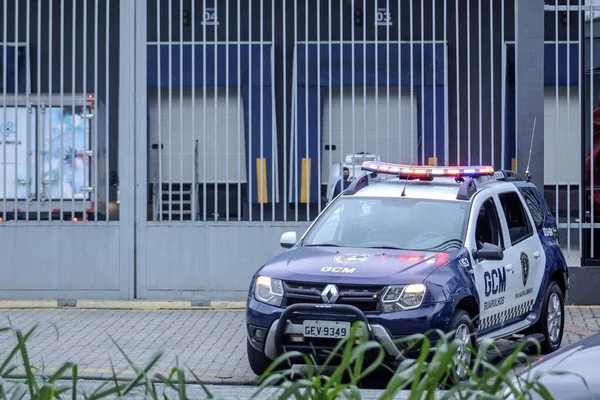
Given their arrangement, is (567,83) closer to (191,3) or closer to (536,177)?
(536,177)

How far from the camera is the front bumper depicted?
27.5 ft

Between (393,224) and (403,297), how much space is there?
1.45 meters

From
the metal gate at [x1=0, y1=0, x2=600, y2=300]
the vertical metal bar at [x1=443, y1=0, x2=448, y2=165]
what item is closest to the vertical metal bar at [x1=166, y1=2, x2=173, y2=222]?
the metal gate at [x1=0, y1=0, x2=600, y2=300]

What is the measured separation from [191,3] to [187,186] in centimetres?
222

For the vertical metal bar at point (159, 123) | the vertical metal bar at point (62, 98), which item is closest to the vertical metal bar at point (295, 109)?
the vertical metal bar at point (159, 123)

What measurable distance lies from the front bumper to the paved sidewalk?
2.36ft

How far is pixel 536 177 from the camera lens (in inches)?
530

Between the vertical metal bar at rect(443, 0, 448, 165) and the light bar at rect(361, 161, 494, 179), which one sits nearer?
the light bar at rect(361, 161, 494, 179)

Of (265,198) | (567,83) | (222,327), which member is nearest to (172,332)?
(222,327)

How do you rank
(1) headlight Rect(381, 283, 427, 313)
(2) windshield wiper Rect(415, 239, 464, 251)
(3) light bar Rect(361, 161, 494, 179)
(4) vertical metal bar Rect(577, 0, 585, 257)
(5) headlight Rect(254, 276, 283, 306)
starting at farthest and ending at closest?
(4) vertical metal bar Rect(577, 0, 585, 257) → (3) light bar Rect(361, 161, 494, 179) → (2) windshield wiper Rect(415, 239, 464, 251) → (5) headlight Rect(254, 276, 283, 306) → (1) headlight Rect(381, 283, 427, 313)

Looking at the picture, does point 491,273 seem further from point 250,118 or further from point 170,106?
point 170,106

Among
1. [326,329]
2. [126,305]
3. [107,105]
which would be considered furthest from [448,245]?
[107,105]

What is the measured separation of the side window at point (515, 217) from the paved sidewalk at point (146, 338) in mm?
1407

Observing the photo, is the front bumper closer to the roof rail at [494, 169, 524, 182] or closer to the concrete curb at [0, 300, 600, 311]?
the roof rail at [494, 169, 524, 182]
